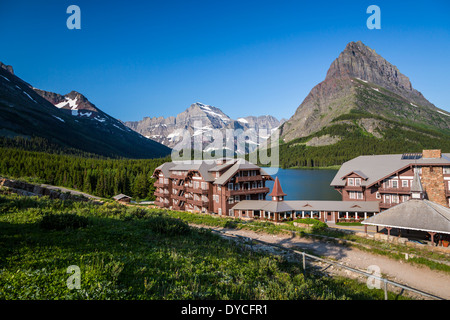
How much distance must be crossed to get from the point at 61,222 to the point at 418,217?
3412 cm

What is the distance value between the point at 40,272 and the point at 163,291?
425 centimetres

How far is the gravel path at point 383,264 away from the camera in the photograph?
16406 mm

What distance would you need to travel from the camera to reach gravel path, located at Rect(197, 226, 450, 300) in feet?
53.8

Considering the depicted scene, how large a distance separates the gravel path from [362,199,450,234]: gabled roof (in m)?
9.70

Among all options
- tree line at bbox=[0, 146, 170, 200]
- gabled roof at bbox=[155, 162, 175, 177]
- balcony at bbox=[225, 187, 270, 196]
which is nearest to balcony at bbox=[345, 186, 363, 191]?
balcony at bbox=[225, 187, 270, 196]

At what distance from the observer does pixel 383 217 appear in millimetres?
29734

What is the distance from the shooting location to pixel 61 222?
1463 centimetres

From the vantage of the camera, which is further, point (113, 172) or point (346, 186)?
point (113, 172)

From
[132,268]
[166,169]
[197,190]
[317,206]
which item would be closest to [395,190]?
[317,206]

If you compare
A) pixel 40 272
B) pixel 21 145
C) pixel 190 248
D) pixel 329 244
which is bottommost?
pixel 329 244

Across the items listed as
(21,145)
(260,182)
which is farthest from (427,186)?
(21,145)

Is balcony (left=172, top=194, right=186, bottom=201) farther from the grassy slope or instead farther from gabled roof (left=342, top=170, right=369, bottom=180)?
the grassy slope
